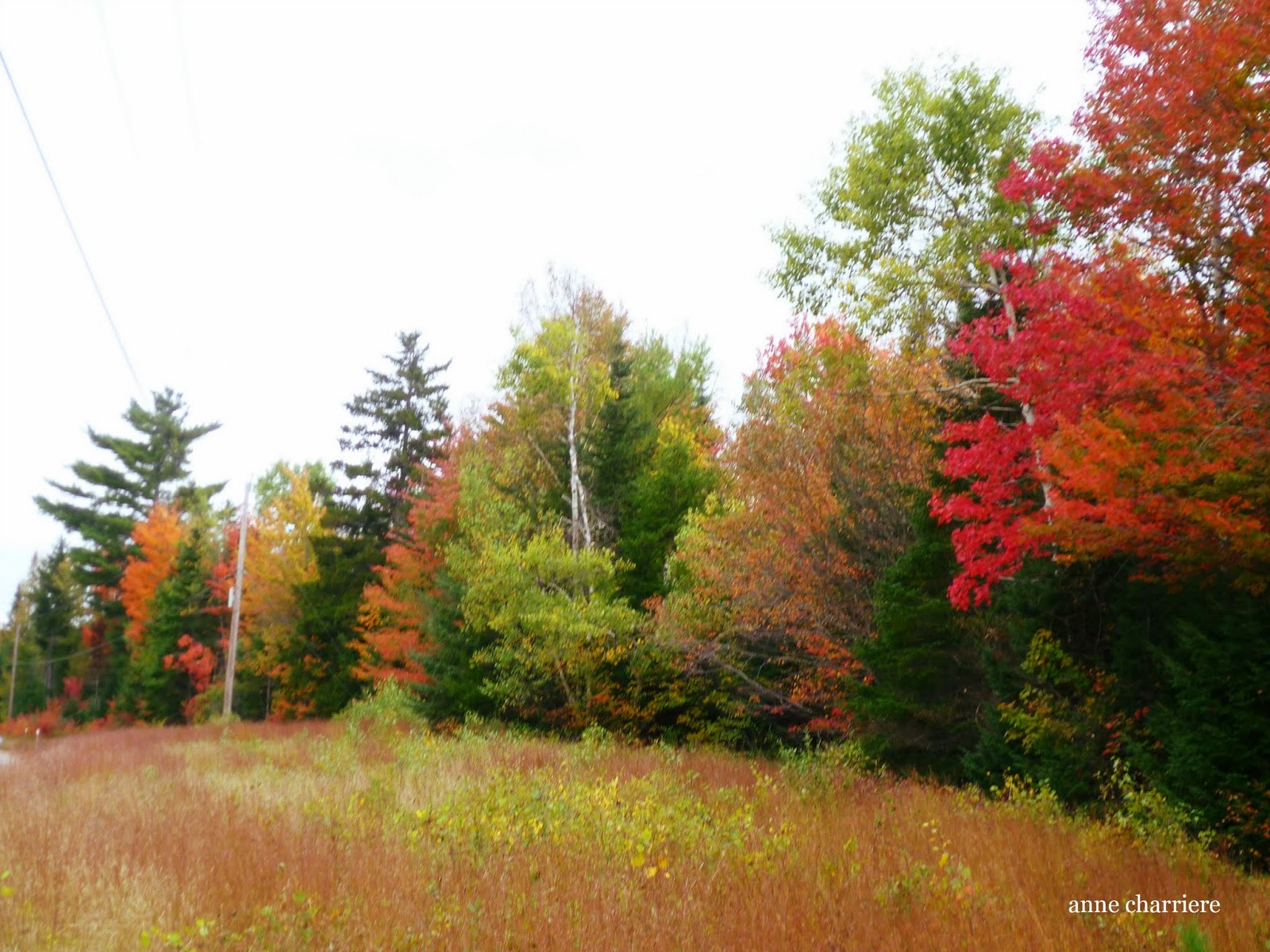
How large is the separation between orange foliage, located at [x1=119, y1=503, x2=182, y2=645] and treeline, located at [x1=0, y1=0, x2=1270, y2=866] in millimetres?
22973

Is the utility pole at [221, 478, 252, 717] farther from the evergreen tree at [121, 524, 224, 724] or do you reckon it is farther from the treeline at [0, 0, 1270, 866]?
the evergreen tree at [121, 524, 224, 724]

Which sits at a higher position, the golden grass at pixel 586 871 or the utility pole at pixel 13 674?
the utility pole at pixel 13 674

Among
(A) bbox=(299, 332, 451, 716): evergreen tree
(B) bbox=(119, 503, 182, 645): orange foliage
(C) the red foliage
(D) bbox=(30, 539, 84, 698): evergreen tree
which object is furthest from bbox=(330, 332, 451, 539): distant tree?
(D) bbox=(30, 539, 84, 698): evergreen tree

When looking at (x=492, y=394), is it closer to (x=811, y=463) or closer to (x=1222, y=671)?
(x=811, y=463)

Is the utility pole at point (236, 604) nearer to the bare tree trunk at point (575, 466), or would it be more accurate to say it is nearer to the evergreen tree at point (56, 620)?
the bare tree trunk at point (575, 466)

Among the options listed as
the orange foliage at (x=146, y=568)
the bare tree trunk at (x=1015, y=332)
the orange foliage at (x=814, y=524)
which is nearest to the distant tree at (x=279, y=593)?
the orange foliage at (x=146, y=568)

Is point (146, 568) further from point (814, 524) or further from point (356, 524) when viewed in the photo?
point (814, 524)

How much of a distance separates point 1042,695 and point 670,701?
34.2 feet

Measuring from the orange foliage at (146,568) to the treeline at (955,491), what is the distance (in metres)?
23.0

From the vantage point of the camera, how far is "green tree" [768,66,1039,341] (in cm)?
1261

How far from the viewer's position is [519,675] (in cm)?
2077

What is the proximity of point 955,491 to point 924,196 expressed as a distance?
4.61m

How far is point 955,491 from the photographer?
39.1 ft

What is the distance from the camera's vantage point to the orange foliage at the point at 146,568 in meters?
47.0
